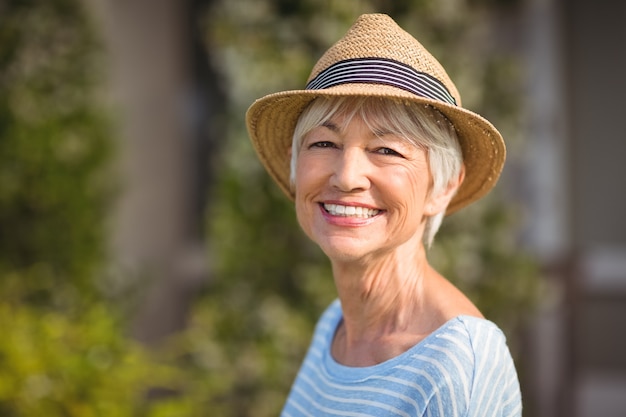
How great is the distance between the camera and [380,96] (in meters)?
1.54

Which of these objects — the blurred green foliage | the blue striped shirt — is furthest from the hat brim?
the blurred green foliage

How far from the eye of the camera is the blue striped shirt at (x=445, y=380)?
4.91 feet

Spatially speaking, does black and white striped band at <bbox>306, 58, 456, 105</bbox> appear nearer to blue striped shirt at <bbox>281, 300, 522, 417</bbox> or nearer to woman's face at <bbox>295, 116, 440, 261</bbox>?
woman's face at <bbox>295, 116, 440, 261</bbox>

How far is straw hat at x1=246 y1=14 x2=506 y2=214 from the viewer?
157cm

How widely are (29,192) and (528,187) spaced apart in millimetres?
3300

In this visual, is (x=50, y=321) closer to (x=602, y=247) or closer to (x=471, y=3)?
(x=471, y=3)

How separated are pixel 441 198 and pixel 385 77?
287mm

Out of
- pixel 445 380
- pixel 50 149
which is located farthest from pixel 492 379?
pixel 50 149

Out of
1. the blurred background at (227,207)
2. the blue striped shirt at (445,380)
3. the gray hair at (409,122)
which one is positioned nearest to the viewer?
the blue striped shirt at (445,380)

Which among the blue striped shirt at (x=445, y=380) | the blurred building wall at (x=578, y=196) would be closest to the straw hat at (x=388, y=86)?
the blue striped shirt at (x=445, y=380)

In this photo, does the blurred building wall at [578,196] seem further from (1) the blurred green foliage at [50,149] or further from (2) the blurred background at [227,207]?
(1) the blurred green foliage at [50,149]

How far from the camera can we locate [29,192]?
508 centimetres

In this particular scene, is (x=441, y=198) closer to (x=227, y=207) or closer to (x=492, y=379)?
(x=492, y=379)

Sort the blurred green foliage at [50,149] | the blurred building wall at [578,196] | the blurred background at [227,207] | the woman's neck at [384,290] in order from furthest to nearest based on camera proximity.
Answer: the blurred building wall at [578,196] < the blurred green foliage at [50,149] < the blurred background at [227,207] < the woman's neck at [384,290]
